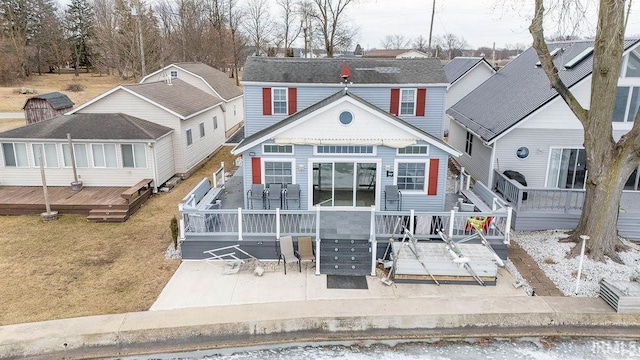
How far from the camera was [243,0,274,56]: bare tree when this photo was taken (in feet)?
210

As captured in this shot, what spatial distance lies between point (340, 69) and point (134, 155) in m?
9.19

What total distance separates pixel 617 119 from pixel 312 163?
36.8ft

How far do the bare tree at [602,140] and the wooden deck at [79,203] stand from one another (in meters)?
14.1

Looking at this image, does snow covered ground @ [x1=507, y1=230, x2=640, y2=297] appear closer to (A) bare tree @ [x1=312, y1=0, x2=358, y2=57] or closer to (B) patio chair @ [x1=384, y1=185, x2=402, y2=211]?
(B) patio chair @ [x1=384, y1=185, x2=402, y2=211]

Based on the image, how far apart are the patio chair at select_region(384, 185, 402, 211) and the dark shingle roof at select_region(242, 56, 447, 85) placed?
3913mm

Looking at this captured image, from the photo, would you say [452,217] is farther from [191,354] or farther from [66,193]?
[66,193]

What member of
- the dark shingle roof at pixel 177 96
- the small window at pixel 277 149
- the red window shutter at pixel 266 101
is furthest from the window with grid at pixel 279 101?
the dark shingle roof at pixel 177 96

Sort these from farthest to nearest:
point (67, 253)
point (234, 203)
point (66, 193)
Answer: point (66, 193) → point (234, 203) → point (67, 253)

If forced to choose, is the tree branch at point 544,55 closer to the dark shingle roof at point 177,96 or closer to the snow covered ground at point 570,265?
the snow covered ground at point 570,265

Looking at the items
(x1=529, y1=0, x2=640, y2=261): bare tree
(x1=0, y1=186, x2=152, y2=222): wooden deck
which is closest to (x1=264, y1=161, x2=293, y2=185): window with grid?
(x1=0, y1=186, x2=152, y2=222): wooden deck

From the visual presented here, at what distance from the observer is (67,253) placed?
11914 mm

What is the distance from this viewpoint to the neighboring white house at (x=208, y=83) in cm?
2823

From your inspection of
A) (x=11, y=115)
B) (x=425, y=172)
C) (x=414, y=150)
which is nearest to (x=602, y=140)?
(x=425, y=172)

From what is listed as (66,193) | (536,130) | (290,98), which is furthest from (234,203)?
(536,130)
